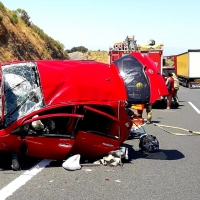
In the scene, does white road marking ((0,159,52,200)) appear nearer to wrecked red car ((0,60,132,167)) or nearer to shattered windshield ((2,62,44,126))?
wrecked red car ((0,60,132,167))

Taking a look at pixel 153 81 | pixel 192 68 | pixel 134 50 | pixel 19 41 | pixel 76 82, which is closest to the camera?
pixel 76 82

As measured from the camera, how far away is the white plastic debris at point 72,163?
6934 millimetres

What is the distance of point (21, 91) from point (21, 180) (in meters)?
1.55

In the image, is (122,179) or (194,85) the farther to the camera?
(194,85)

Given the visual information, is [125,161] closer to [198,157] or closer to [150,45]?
[198,157]

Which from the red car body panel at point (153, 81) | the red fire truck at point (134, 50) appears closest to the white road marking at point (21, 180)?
the red car body panel at point (153, 81)

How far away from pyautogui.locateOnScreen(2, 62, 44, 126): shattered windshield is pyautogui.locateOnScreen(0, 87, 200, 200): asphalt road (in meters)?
0.99

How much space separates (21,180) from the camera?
20.8 ft

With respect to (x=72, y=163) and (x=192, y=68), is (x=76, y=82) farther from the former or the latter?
(x=192, y=68)

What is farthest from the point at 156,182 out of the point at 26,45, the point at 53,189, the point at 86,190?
the point at 26,45

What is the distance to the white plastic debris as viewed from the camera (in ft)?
22.7

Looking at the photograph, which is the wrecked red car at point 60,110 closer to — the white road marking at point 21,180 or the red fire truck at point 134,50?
the white road marking at point 21,180

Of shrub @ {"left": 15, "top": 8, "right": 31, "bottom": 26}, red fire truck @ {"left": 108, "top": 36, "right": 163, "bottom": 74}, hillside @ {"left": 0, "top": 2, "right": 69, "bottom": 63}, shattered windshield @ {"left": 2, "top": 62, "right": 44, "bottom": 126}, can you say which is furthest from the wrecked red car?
shrub @ {"left": 15, "top": 8, "right": 31, "bottom": 26}

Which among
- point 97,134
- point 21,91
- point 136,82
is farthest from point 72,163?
point 136,82
